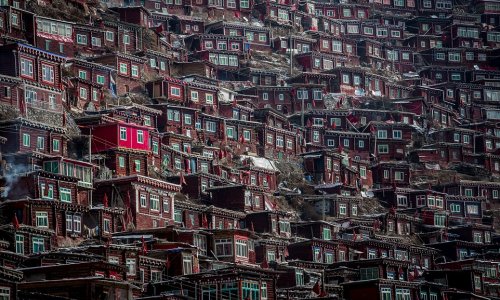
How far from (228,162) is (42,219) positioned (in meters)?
46.0

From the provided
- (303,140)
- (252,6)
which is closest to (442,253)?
(303,140)

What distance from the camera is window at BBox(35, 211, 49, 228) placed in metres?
95.6

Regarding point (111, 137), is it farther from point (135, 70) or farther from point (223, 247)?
point (135, 70)

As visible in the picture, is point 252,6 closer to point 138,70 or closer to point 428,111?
point 428,111

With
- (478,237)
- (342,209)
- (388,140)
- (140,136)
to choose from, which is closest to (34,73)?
(140,136)

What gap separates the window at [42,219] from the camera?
9556 cm

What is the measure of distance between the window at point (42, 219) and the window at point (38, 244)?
3192 millimetres

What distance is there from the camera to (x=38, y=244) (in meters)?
92.2

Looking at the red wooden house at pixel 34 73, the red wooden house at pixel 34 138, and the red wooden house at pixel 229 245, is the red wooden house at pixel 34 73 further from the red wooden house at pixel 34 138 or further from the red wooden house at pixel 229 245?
the red wooden house at pixel 229 245

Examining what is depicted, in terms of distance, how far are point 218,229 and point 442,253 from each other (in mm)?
38894

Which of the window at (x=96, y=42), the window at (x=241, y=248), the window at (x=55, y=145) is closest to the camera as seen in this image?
the window at (x=241, y=248)

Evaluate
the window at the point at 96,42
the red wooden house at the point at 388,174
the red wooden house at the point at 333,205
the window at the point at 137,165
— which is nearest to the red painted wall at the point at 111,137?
the window at the point at 137,165

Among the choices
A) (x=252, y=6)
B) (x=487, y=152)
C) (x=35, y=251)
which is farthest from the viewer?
(x=252, y=6)

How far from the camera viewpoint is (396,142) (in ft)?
545
